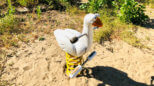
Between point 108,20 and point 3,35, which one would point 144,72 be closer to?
point 108,20

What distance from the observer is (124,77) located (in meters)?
3.39

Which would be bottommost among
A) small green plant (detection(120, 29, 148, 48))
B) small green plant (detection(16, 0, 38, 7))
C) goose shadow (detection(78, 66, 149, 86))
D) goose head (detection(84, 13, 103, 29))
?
goose shadow (detection(78, 66, 149, 86))

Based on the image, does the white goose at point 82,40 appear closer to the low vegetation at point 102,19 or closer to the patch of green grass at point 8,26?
the low vegetation at point 102,19

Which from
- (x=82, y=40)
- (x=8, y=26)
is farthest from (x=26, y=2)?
(x=82, y=40)

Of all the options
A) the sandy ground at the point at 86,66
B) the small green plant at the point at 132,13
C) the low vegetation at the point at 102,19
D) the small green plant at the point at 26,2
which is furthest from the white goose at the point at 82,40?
the small green plant at the point at 26,2

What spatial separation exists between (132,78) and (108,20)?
2.80m

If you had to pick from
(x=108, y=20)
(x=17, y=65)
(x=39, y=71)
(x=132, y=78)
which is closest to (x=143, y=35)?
(x=108, y=20)

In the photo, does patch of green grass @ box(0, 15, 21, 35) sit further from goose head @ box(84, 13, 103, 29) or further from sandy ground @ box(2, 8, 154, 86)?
goose head @ box(84, 13, 103, 29)

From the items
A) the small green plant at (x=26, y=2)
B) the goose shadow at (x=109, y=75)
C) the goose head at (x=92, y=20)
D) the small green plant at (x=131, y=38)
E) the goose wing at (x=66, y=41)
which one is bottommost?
the goose shadow at (x=109, y=75)

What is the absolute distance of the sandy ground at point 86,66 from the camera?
3.20 metres

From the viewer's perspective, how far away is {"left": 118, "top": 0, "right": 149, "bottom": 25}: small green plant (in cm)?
517

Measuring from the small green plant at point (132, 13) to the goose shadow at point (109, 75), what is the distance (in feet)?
8.49

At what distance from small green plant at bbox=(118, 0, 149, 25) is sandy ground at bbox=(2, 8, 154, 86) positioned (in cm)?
136

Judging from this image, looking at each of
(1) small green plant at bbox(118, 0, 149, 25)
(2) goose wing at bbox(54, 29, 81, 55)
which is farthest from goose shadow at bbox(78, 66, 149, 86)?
(1) small green plant at bbox(118, 0, 149, 25)
